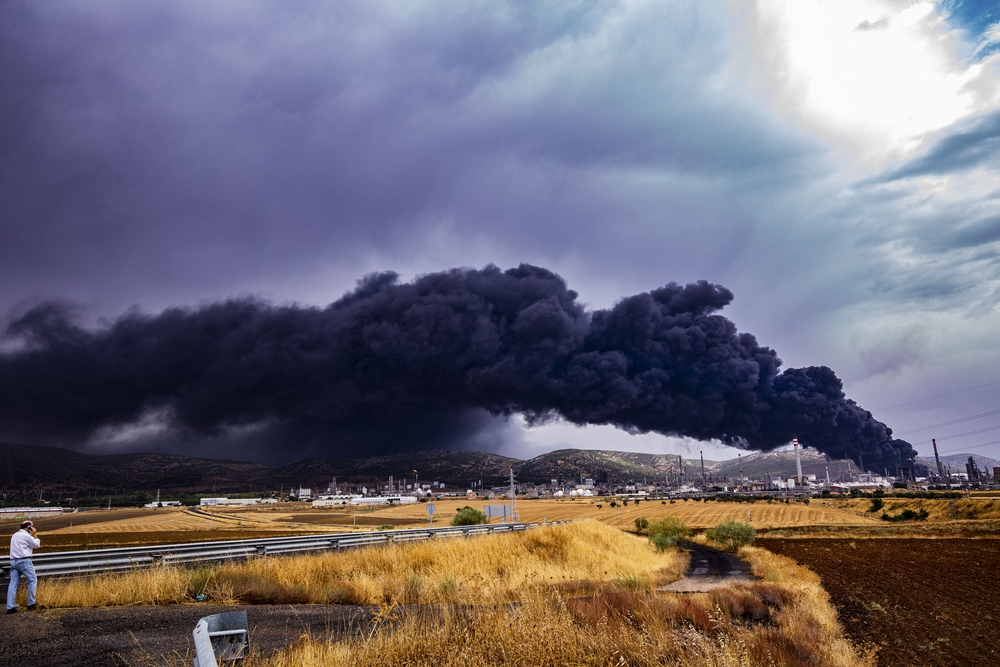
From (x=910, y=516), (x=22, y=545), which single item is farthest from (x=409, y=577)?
(x=910, y=516)

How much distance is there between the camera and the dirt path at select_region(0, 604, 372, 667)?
8344 mm

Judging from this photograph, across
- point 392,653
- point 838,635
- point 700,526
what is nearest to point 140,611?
point 392,653

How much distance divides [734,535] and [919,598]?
86.9 feet

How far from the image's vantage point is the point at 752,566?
115ft

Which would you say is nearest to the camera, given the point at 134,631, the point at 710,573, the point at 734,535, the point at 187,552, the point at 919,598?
the point at 134,631

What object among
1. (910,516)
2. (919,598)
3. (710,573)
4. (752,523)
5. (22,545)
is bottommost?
(752,523)

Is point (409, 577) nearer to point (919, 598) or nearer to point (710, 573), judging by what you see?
point (710, 573)

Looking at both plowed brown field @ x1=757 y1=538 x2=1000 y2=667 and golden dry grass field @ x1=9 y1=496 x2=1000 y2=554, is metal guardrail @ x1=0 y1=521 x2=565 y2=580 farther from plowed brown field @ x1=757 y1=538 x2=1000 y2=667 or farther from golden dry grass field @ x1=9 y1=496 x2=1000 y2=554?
golden dry grass field @ x1=9 y1=496 x2=1000 y2=554

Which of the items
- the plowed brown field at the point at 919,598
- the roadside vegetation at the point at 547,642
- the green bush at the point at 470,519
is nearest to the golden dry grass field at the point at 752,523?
the green bush at the point at 470,519

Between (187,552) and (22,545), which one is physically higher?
(22,545)

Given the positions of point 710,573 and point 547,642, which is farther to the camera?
point 710,573

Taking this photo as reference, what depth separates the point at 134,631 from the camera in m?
10.1

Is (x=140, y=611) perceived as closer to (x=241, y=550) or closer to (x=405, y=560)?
(x=405, y=560)

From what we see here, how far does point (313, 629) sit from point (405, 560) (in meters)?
10.8
